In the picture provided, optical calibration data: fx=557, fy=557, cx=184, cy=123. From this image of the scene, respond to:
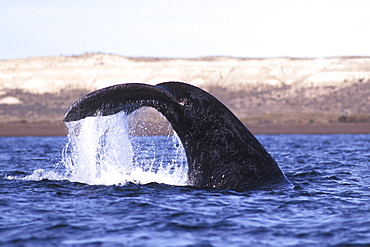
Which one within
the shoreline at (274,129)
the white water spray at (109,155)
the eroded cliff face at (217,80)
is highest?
the eroded cliff face at (217,80)

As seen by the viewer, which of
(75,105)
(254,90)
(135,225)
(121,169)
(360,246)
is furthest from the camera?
(254,90)

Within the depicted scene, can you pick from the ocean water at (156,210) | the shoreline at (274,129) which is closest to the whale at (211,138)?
the ocean water at (156,210)

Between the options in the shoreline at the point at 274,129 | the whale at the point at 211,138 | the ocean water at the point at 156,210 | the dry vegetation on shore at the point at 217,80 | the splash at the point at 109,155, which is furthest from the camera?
the dry vegetation on shore at the point at 217,80

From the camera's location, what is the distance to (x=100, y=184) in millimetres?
9547

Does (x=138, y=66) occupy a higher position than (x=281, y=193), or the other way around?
(x=138, y=66)

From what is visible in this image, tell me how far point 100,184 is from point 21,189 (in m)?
1.35

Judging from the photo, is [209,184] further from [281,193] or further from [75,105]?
[75,105]

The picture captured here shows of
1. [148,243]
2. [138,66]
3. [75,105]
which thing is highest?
[138,66]

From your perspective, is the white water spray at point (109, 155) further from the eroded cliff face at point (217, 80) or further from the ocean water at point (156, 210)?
the eroded cliff face at point (217, 80)

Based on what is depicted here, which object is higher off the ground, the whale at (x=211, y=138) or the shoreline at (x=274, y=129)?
the whale at (x=211, y=138)

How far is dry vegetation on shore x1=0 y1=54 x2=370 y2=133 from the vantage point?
79.1m

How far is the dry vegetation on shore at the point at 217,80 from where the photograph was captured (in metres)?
79.1

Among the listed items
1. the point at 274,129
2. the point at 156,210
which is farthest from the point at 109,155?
the point at 274,129

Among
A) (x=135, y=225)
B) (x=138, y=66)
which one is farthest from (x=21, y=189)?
(x=138, y=66)
